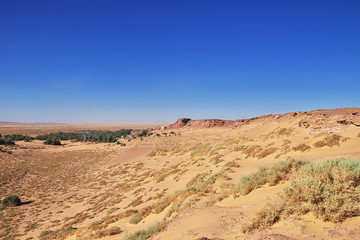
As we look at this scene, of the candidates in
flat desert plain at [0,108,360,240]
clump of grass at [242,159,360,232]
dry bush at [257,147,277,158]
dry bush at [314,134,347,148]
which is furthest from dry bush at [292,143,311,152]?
clump of grass at [242,159,360,232]

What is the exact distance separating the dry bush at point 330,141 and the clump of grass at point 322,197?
9.23m

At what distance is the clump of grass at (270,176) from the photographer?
23.4 feet

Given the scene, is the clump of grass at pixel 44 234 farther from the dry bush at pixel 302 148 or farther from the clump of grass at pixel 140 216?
the dry bush at pixel 302 148

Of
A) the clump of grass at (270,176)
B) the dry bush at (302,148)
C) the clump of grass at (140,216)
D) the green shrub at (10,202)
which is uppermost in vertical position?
the dry bush at (302,148)

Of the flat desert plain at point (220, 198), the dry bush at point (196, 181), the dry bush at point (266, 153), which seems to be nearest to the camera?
the flat desert plain at point (220, 198)

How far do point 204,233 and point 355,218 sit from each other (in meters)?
3.17

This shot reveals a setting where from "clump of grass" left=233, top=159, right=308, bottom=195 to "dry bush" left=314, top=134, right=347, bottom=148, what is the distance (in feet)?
21.6

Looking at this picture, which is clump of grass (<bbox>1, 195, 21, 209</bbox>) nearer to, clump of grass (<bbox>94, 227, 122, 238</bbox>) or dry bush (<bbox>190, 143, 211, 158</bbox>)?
clump of grass (<bbox>94, 227, 122, 238</bbox>)

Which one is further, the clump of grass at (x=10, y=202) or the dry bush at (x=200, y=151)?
the dry bush at (x=200, y=151)

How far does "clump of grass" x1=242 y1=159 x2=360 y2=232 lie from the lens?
12.1 ft

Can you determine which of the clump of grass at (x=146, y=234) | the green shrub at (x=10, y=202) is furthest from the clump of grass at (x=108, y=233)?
the green shrub at (x=10, y=202)

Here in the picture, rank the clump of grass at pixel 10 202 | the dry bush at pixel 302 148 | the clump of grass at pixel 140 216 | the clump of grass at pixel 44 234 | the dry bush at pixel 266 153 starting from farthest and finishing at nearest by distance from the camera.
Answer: the clump of grass at pixel 10 202, the dry bush at pixel 266 153, the dry bush at pixel 302 148, the clump of grass at pixel 44 234, the clump of grass at pixel 140 216

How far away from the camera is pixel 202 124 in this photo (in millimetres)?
87125

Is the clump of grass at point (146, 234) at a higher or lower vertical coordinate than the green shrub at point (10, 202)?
higher
